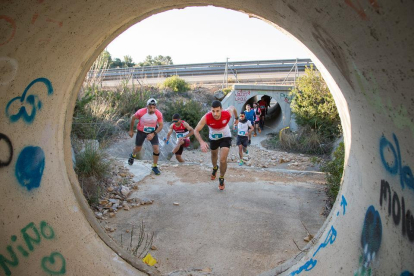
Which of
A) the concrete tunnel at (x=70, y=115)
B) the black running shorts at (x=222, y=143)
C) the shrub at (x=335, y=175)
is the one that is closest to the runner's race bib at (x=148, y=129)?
the black running shorts at (x=222, y=143)

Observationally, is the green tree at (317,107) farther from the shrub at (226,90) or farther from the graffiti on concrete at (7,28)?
the graffiti on concrete at (7,28)

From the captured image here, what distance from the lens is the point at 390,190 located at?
2.07 m

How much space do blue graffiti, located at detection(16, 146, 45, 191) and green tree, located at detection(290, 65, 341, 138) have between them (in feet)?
44.6

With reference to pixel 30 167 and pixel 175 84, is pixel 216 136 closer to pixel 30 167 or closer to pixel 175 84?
pixel 30 167

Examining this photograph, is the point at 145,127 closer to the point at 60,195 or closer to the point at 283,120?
the point at 60,195

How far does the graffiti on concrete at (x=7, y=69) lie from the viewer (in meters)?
2.54

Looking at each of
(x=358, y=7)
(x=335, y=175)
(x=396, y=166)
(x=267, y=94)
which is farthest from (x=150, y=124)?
(x=267, y=94)

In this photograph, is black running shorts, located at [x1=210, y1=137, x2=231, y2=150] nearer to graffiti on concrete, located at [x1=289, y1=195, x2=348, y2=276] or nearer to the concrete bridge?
graffiti on concrete, located at [x1=289, y1=195, x2=348, y2=276]

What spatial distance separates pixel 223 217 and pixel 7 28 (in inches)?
179

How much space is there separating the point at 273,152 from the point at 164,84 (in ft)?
28.1

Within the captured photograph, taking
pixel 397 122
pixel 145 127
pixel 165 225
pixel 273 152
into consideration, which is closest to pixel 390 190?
pixel 397 122

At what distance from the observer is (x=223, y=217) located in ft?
19.6

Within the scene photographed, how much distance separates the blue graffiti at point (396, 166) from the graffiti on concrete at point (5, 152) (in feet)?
9.34

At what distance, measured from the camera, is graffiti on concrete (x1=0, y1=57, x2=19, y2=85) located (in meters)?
2.54
